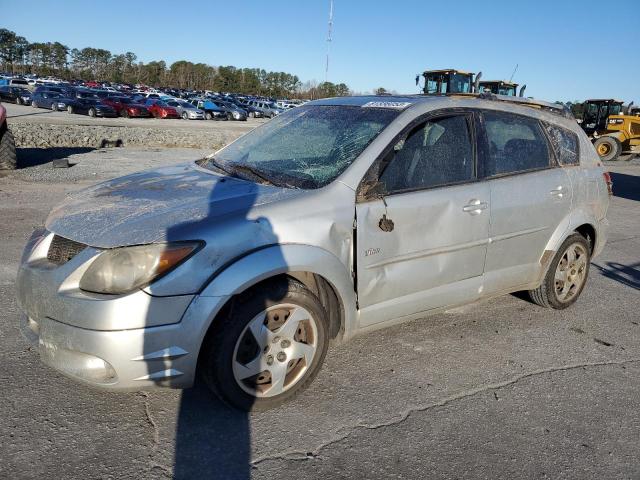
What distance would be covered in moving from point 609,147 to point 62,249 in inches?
1005

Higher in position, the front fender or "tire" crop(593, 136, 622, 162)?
"tire" crop(593, 136, 622, 162)

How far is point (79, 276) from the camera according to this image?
2.62 m

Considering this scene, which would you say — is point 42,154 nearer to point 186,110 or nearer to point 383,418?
point 383,418

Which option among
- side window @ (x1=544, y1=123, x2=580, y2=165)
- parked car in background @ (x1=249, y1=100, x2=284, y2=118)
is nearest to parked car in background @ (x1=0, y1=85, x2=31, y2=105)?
parked car in background @ (x1=249, y1=100, x2=284, y2=118)

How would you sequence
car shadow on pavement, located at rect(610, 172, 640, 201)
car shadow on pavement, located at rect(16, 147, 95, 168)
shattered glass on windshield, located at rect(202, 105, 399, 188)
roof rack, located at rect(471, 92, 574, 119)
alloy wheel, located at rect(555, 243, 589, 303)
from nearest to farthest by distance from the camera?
shattered glass on windshield, located at rect(202, 105, 399, 188) < roof rack, located at rect(471, 92, 574, 119) < alloy wheel, located at rect(555, 243, 589, 303) < car shadow on pavement, located at rect(16, 147, 95, 168) < car shadow on pavement, located at rect(610, 172, 640, 201)

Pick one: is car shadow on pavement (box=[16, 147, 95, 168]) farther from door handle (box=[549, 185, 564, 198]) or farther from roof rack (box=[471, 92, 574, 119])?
door handle (box=[549, 185, 564, 198])

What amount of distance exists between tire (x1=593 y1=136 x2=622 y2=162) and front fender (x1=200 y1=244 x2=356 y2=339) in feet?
78.1

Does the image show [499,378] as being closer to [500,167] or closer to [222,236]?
[500,167]

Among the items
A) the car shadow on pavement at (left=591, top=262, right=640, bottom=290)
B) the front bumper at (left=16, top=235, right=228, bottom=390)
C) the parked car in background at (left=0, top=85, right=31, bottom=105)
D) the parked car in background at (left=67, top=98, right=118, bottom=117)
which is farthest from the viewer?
the parked car in background at (left=0, top=85, right=31, bottom=105)

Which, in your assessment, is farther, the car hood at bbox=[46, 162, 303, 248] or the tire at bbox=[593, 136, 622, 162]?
the tire at bbox=[593, 136, 622, 162]

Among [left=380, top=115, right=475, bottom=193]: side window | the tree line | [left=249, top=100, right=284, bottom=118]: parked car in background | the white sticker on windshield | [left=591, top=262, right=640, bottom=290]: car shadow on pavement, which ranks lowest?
[left=591, top=262, right=640, bottom=290]: car shadow on pavement

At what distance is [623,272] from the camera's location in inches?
243

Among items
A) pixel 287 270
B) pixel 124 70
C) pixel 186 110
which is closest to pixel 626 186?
pixel 287 270

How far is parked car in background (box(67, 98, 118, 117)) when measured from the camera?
117 ft
